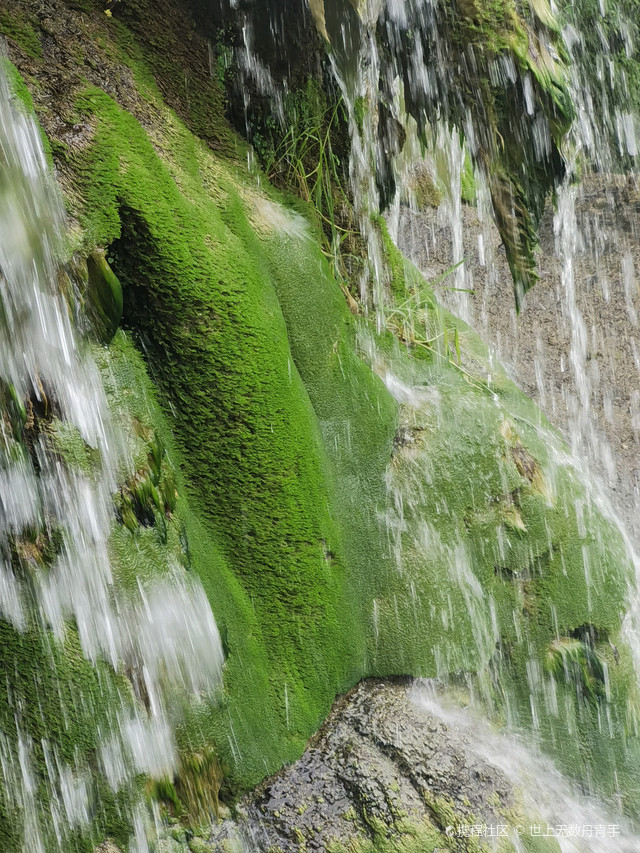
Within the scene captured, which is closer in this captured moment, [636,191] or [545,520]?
[545,520]

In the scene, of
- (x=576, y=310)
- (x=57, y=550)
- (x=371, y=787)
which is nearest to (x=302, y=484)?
(x=57, y=550)

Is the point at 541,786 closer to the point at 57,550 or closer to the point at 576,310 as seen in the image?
the point at 57,550

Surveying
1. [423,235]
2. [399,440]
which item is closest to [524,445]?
[399,440]

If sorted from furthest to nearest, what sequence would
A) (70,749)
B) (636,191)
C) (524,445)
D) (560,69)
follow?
(636,191)
(524,445)
(560,69)
(70,749)

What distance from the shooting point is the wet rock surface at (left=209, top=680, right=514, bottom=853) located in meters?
2.62

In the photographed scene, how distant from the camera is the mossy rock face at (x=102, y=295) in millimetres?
2477

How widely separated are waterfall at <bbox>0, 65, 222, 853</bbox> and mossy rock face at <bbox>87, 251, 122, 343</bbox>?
3.0 inches

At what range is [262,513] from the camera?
2.92 m

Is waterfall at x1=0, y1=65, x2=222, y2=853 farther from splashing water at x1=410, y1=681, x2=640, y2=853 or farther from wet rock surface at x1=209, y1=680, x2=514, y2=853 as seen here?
splashing water at x1=410, y1=681, x2=640, y2=853

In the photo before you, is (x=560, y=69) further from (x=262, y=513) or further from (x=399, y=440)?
(x=262, y=513)

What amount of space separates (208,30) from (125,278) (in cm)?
144

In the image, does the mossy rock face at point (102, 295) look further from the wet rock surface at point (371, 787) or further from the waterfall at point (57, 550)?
the wet rock surface at point (371, 787)

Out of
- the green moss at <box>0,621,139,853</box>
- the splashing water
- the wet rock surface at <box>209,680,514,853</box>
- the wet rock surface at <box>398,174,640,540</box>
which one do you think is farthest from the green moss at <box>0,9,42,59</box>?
the wet rock surface at <box>398,174,640,540</box>

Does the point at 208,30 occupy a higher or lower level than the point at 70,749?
higher
